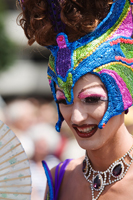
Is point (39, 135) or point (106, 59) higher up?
point (106, 59)

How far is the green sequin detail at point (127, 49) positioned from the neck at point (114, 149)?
1.35ft

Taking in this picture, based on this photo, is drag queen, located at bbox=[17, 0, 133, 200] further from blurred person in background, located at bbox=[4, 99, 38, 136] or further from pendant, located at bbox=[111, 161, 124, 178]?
blurred person in background, located at bbox=[4, 99, 38, 136]

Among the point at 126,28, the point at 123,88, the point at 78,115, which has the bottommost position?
the point at 78,115

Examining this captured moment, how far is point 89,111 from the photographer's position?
1.67 meters

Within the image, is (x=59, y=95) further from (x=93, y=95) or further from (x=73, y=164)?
(x=73, y=164)

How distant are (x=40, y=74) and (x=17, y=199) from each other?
199 inches

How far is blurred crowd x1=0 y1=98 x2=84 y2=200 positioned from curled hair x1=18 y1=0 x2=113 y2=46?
96.5 inches

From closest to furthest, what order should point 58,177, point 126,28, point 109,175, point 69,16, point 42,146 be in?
point 69,16, point 126,28, point 109,175, point 58,177, point 42,146

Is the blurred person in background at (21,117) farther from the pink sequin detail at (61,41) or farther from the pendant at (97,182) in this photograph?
the pink sequin detail at (61,41)

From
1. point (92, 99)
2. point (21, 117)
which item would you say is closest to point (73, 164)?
point (92, 99)

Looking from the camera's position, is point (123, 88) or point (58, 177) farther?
point (58, 177)

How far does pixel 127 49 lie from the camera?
1736mm

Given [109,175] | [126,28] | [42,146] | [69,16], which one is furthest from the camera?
[42,146]

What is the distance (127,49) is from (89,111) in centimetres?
41
